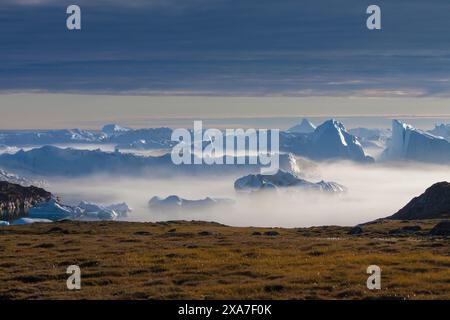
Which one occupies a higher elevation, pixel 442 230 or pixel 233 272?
pixel 442 230

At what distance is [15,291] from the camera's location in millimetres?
38969

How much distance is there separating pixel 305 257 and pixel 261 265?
642 cm

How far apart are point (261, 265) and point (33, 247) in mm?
32269

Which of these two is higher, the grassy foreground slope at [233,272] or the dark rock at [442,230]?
the dark rock at [442,230]

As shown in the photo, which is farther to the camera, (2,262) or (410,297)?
(2,262)

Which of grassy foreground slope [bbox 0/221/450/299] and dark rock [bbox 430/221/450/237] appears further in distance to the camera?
dark rock [bbox 430/221/450/237]

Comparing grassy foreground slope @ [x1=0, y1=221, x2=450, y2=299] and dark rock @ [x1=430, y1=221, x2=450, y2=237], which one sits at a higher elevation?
dark rock @ [x1=430, y1=221, x2=450, y2=237]

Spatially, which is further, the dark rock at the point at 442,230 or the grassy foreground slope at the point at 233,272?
the dark rock at the point at 442,230

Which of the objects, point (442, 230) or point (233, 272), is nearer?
A: point (233, 272)
